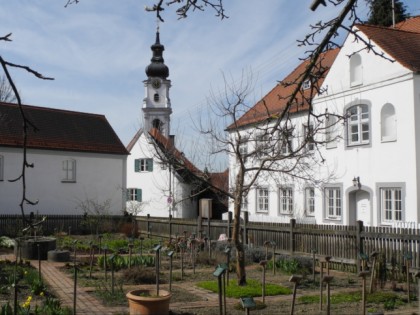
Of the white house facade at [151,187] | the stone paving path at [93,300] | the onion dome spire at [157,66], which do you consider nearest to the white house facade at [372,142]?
the stone paving path at [93,300]

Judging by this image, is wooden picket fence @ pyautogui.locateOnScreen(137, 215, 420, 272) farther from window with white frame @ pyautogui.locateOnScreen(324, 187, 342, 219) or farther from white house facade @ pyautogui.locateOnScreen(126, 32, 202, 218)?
white house facade @ pyautogui.locateOnScreen(126, 32, 202, 218)

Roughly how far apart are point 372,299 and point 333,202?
13.6 meters

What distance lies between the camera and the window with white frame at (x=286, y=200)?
86.8 feet

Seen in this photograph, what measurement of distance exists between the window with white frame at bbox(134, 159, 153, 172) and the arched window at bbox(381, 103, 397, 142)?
22860 millimetres

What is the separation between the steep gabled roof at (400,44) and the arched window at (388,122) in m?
1.82

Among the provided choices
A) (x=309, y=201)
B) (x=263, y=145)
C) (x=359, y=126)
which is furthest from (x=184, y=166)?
(x=309, y=201)

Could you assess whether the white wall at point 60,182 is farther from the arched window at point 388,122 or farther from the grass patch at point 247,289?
the grass patch at point 247,289

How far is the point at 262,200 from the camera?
94.4 feet

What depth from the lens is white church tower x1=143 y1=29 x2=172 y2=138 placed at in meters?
58.2

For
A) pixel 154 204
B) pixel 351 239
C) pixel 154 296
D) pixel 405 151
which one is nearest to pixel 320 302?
pixel 154 296

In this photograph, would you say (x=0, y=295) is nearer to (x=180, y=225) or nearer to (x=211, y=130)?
(x=211, y=130)

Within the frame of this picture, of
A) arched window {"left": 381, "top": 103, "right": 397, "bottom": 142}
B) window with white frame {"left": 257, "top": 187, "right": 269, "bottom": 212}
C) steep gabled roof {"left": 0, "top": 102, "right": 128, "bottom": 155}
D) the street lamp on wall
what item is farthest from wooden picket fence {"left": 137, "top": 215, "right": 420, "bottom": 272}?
steep gabled roof {"left": 0, "top": 102, "right": 128, "bottom": 155}

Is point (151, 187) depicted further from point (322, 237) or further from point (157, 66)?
point (322, 237)

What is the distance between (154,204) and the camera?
1592 inches
